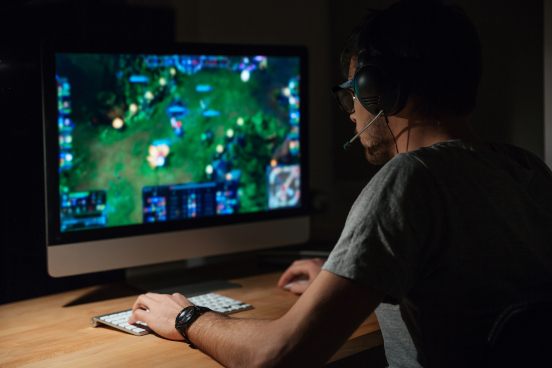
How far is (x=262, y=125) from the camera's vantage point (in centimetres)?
146

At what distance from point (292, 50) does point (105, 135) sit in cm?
59

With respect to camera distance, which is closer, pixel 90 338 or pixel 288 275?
pixel 90 338

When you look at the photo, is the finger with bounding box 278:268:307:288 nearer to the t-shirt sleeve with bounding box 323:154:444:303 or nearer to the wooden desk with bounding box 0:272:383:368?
the wooden desk with bounding box 0:272:383:368

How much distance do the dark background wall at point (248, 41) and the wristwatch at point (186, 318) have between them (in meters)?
0.60

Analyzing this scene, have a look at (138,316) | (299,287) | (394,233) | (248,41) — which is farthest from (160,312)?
(248,41)

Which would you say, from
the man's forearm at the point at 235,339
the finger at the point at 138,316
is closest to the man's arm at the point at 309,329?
the man's forearm at the point at 235,339

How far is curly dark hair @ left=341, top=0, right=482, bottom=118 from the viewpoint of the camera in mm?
877

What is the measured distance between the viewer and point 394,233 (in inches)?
27.8

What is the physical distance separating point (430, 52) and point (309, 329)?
19.6 inches

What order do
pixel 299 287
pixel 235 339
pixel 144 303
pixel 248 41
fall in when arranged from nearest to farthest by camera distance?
pixel 235 339, pixel 144 303, pixel 299 287, pixel 248 41

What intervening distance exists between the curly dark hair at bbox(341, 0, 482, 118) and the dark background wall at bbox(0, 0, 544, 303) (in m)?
0.73

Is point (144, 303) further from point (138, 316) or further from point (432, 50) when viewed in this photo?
point (432, 50)

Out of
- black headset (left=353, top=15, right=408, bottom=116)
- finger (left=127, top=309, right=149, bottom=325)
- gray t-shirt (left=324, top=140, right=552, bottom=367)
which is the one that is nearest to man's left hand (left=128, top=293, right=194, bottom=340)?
finger (left=127, top=309, right=149, bottom=325)

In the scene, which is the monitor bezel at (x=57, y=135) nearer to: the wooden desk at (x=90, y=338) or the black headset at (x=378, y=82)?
the wooden desk at (x=90, y=338)
